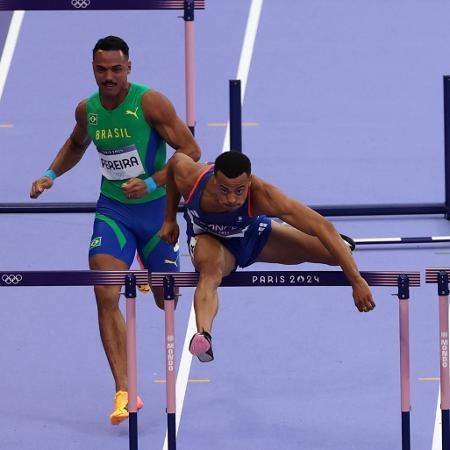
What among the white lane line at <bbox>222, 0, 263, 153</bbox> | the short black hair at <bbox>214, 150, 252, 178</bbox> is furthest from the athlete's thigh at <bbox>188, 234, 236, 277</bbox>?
the white lane line at <bbox>222, 0, 263, 153</bbox>

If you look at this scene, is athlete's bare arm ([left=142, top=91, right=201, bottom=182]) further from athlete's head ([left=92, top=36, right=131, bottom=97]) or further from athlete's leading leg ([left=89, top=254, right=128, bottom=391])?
athlete's leading leg ([left=89, top=254, right=128, bottom=391])

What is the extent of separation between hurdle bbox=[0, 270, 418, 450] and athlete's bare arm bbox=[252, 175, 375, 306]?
9cm

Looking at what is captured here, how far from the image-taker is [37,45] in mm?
14812

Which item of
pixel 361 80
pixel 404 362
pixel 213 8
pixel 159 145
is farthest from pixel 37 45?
pixel 404 362

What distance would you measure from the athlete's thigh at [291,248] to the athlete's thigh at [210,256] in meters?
0.37

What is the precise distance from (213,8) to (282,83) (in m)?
1.43

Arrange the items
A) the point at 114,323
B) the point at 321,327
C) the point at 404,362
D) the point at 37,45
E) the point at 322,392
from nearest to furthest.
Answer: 1. the point at 404,362
2. the point at 114,323
3. the point at 322,392
4. the point at 321,327
5. the point at 37,45

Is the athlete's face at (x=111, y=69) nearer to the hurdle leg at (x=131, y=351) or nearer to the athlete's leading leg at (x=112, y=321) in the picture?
the athlete's leading leg at (x=112, y=321)

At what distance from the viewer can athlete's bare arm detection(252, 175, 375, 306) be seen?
793 centimetres

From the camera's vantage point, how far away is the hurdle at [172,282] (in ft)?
26.3

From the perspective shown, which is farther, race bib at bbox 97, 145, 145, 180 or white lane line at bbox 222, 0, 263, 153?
white lane line at bbox 222, 0, 263, 153

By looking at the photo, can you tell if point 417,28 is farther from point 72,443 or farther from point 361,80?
point 72,443

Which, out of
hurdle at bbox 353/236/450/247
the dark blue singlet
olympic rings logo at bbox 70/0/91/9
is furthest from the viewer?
hurdle at bbox 353/236/450/247

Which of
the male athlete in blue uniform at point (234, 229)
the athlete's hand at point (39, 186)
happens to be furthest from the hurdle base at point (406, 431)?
the athlete's hand at point (39, 186)
